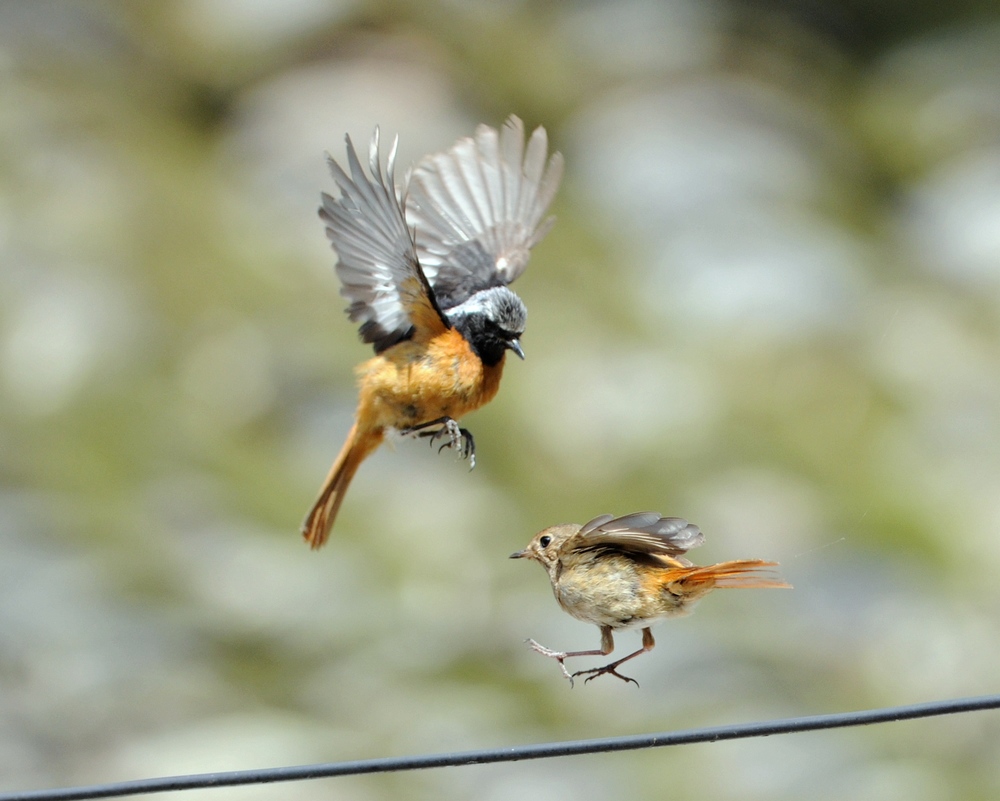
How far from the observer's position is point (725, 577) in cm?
390

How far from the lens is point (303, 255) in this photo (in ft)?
47.9

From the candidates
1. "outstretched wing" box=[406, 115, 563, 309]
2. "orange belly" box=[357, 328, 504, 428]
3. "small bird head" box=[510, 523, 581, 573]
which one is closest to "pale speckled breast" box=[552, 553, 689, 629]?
"small bird head" box=[510, 523, 581, 573]

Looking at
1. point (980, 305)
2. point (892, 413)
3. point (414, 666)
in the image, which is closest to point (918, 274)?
point (980, 305)

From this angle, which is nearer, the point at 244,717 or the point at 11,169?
the point at 244,717

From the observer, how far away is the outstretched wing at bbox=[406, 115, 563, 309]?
5766 mm

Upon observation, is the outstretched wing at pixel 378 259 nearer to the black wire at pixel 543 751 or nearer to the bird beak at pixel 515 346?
the bird beak at pixel 515 346

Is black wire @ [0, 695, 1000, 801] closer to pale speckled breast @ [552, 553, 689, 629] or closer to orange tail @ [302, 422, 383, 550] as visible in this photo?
pale speckled breast @ [552, 553, 689, 629]

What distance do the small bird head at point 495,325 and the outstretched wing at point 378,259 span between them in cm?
15

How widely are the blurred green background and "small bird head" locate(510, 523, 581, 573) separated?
16.5ft

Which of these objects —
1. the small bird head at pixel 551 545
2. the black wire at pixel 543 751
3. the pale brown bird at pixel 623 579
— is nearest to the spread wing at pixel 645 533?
the pale brown bird at pixel 623 579

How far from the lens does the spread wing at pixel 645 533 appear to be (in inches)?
147

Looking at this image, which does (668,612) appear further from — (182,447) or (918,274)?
(918,274)

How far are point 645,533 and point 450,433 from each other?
151cm

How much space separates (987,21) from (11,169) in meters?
12.1
